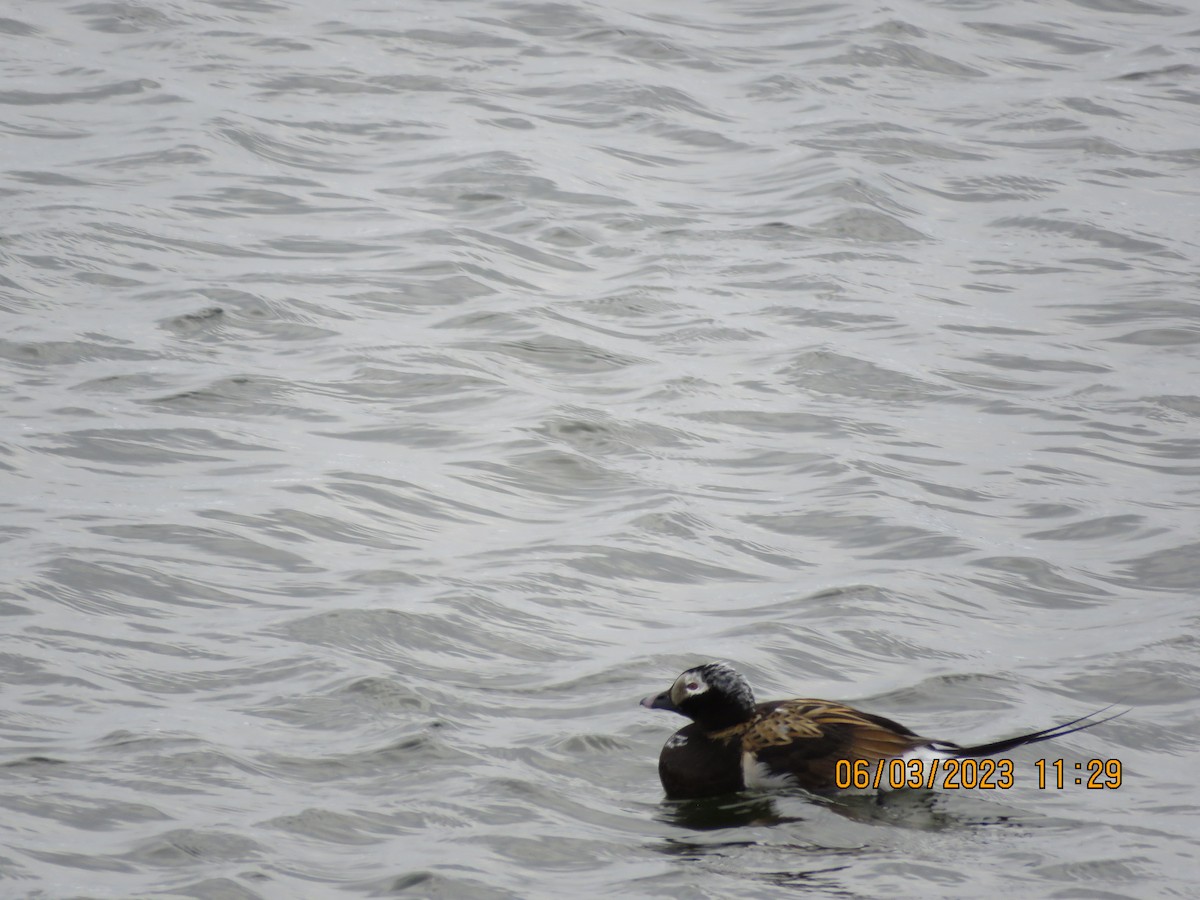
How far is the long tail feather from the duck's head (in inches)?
32.4

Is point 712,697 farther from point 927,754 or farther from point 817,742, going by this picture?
point 927,754

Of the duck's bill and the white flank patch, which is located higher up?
the white flank patch

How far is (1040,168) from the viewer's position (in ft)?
48.9

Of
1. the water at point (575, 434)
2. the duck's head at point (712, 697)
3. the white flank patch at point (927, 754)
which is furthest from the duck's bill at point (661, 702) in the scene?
the white flank patch at point (927, 754)

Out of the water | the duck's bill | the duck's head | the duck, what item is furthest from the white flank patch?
the duck's bill

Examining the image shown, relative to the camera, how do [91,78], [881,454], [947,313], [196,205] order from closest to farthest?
1. [881,454]
2. [947,313]
3. [196,205]
4. [91,78]

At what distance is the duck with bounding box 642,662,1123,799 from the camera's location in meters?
5.99

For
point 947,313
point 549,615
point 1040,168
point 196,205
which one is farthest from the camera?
point 1040,168

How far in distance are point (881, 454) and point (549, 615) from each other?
2.92 metres

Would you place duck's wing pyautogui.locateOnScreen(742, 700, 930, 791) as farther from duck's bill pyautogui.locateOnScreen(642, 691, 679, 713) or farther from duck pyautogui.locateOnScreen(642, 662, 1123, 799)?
duck's bill pyautogui.locateOnScreen(642, 691, 679, 713)

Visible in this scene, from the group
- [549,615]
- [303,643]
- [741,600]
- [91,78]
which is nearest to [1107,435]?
[741,600]

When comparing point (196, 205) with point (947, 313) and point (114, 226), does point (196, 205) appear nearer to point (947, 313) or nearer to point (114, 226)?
point (114, 226)

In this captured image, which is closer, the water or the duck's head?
the water

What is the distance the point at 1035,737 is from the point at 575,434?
14.9 ft
